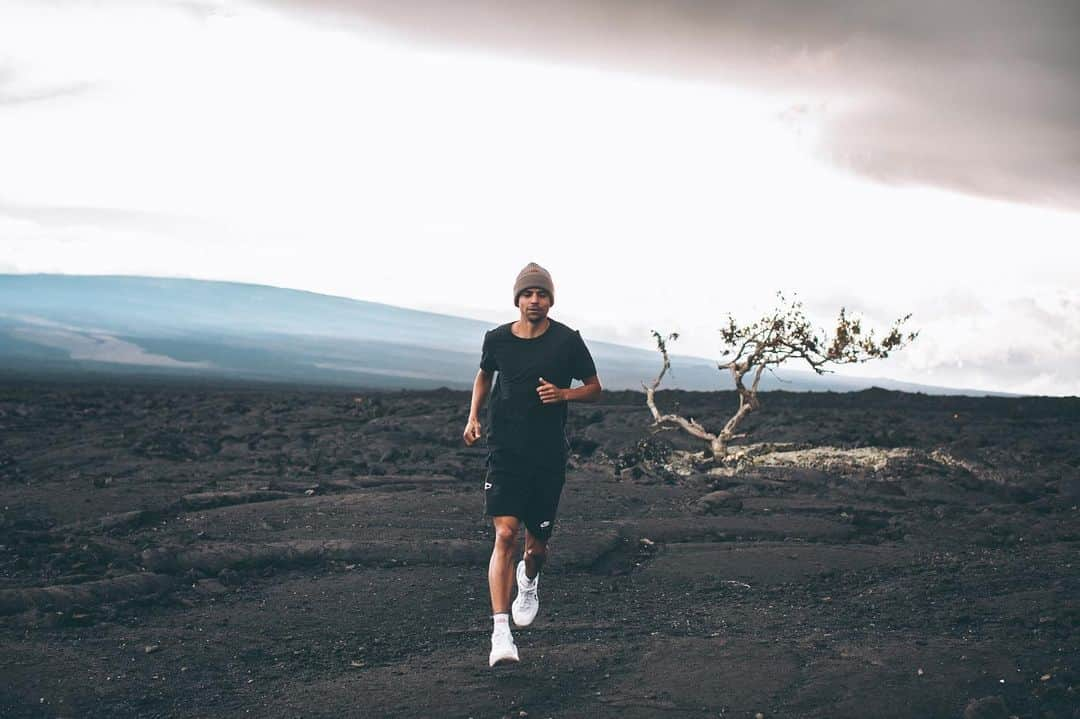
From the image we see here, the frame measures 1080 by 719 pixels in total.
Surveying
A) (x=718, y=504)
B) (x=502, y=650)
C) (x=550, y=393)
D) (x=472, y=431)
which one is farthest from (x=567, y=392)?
(x=718, y=504)

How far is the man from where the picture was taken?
668 cm

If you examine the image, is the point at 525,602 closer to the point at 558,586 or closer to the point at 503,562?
the point at 503,562

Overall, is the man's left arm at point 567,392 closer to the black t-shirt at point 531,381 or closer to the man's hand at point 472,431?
the black t-shirt at point 531,381

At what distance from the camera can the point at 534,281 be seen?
262 inches

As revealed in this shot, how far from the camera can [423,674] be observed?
6.52 m

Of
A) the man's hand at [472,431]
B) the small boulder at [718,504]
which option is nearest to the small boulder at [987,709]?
the man's hand at [472,431]

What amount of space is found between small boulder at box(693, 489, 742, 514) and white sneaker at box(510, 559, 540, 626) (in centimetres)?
588

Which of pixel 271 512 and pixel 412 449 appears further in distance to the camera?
pixel 412 449

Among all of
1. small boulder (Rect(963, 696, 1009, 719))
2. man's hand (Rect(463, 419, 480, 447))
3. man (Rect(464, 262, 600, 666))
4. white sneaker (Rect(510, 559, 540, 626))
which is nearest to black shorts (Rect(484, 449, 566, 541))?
man (Rect(464, 262, 600, 666))

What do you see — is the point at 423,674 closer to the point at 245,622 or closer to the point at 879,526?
the point at 245,622

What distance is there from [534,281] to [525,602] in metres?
2.27

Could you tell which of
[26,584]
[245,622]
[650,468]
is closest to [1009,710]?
[245,622]

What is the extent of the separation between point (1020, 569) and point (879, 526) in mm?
3084

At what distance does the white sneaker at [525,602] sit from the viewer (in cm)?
721
